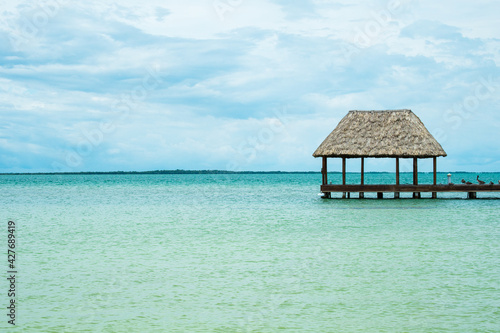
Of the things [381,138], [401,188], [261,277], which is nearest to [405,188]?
[401,188]

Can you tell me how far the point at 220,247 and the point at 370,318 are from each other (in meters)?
7.18

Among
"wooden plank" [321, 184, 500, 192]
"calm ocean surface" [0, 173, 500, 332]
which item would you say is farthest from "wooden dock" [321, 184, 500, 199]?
"calm ocean surface" [0, 173, 500, 332]

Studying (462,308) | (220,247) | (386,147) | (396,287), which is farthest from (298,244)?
(386,147)

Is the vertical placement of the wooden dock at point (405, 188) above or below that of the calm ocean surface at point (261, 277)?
above

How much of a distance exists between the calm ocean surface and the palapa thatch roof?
8.43 meters

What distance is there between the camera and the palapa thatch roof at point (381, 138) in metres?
29.4

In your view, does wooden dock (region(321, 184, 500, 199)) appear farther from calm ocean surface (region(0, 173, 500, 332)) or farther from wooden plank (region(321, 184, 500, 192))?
calm ocean surface (region(0, 173, 500, 332))

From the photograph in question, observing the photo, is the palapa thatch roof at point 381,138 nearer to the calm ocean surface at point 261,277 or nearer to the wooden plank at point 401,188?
the wooden plank at point 401,188

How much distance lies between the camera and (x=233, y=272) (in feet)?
38.9

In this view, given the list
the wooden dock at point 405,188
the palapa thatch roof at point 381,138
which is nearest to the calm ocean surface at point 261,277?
the wooden dock at point 405,188

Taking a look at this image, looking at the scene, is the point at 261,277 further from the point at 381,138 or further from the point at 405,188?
the point at 381,138

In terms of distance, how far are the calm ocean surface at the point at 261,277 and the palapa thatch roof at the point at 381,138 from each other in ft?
27.6

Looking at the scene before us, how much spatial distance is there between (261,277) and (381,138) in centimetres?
1995

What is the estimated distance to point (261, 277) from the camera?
1135cm
